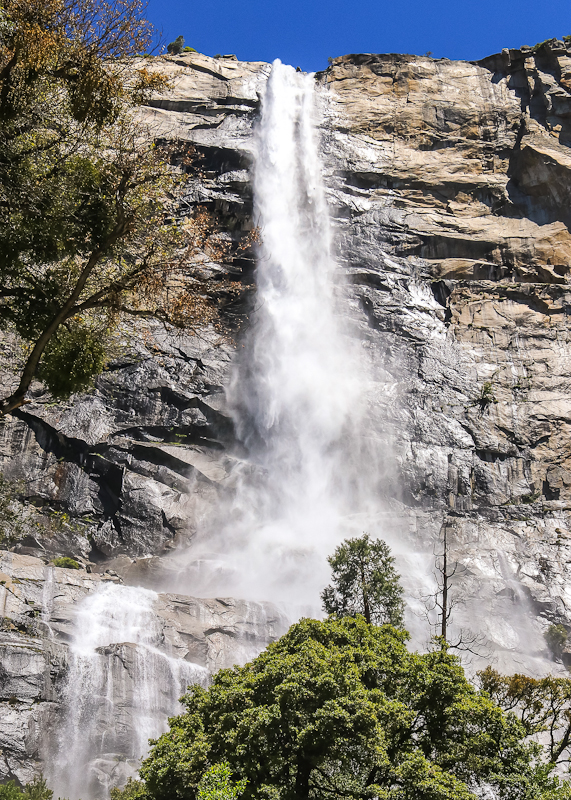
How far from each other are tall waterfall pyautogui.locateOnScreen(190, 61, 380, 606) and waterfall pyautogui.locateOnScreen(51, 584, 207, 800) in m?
7.80

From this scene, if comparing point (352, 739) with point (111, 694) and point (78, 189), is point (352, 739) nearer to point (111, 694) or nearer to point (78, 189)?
point (78, 189)

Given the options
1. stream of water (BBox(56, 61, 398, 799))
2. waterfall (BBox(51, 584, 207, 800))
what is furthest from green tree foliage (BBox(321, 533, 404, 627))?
stream of water (BBox(56, 61, 398, 799))

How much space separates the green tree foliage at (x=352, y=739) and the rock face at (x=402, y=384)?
10713 millimetres

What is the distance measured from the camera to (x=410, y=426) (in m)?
42.3

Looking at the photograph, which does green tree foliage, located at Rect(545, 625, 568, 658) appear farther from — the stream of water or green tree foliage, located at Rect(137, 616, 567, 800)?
green tree foliage, located at Rect(137, 616, 567, 800)

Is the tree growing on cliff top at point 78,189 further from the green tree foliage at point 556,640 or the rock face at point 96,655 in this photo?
the green tree foliage at point 556,640

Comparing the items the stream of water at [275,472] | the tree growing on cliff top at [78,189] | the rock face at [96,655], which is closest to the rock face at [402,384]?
the rock face at [96,655]

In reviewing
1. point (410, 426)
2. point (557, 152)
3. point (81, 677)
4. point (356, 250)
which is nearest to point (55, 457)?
point (81, 677)

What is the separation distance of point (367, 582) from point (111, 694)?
10.2m

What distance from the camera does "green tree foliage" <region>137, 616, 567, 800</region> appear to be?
12.0 meters

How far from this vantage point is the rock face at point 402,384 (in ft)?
102

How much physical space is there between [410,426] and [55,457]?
22.1m

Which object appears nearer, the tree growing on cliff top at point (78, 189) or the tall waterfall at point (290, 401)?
the tree growing on cliff top at point (78, 189)

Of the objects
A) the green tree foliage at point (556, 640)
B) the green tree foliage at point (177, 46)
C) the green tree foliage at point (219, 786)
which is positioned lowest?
the green tree foliage at point (219, 786)
